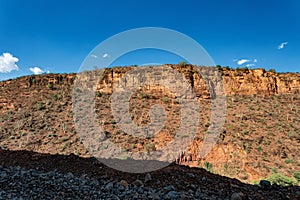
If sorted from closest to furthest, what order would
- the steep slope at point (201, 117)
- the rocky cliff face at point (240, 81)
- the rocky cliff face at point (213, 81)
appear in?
the steep slope at point (201, 117) < the rocky cliff face at point (213, 81) < the rocky cliff face at point (240, 81)

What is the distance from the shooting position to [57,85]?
36406 millimetres

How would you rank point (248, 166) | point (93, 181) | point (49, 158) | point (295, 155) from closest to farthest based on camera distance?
point (93, 181)
point (49, 158)
point (248, 166)
point (295, 155)

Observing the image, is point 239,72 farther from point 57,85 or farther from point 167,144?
point 57,85

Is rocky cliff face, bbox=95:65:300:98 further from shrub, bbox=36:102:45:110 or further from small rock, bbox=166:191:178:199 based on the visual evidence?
small rock, bbox=166:191:178:199

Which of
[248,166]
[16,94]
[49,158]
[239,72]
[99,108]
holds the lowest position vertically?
[248,166]

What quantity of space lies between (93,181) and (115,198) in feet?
3.27

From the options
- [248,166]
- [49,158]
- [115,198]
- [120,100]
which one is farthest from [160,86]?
[115,198]

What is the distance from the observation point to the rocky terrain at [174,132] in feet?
17.0

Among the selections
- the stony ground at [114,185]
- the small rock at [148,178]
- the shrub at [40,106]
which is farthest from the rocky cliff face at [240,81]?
the small rock at [148,178]

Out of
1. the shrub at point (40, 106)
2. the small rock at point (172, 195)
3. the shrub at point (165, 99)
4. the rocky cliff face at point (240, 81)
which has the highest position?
the rocky cliff face at point (240, 81)

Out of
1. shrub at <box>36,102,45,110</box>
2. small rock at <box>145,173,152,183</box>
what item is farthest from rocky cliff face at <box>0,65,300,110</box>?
small rock at <box>145,173,152,183</box>

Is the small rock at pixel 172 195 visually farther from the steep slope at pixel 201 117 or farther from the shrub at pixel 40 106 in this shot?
the shrub at pixel 40 106

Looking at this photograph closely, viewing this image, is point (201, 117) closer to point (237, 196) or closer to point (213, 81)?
point (213, 81)

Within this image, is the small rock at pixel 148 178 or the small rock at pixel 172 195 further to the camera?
the small rock at pixel 148 178
